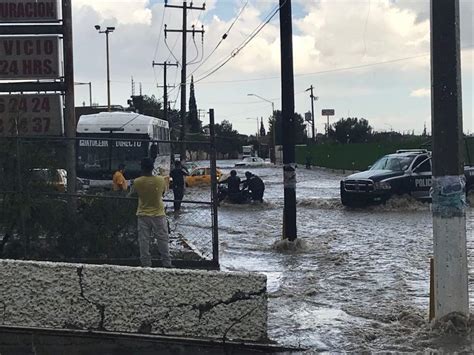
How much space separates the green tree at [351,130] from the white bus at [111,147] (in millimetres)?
80991

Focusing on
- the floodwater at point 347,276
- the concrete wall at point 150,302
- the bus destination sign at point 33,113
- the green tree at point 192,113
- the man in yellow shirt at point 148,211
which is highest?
the green tree at point 192,113

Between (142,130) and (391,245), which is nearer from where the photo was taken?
(391,245)

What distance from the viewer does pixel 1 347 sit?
6465 mm

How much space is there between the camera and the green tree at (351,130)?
105 meters

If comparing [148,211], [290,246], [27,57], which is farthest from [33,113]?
[290,246]

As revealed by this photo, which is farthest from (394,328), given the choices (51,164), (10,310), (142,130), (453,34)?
(142,130)

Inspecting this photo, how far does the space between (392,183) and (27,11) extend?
1512cm

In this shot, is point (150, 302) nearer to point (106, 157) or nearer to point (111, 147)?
point (106, 157)

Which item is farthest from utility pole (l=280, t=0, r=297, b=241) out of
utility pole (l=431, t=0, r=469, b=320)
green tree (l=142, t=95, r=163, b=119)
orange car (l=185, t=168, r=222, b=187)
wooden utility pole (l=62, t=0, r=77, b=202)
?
green tree (l=142, t=95, r=163, b=119)

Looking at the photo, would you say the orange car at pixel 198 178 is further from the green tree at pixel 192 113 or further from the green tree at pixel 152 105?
the green tree at pixel 152 105

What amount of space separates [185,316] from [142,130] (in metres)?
17.9

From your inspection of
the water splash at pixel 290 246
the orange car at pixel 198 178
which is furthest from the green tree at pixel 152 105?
the water splash at pixel 290 246

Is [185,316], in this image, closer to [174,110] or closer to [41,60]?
[41,60]

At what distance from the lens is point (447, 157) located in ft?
23.8
